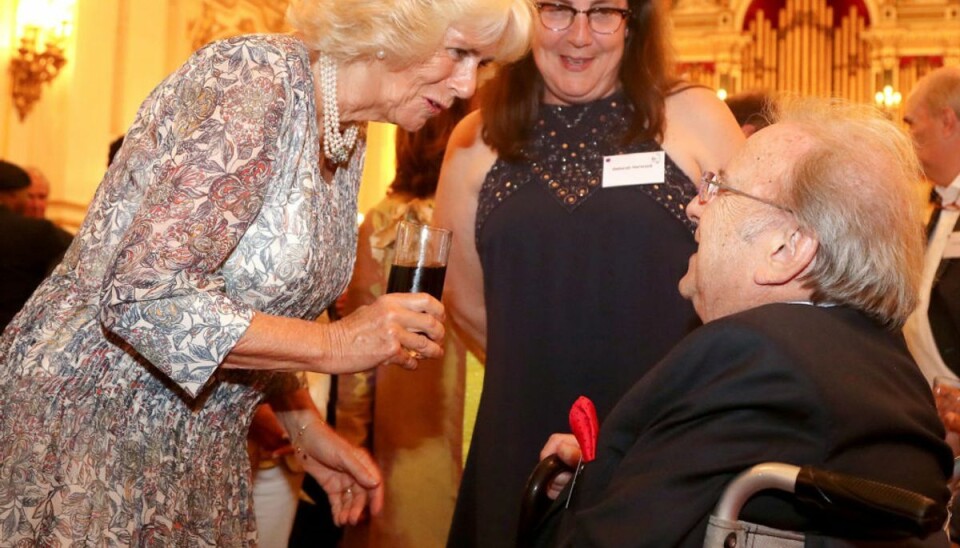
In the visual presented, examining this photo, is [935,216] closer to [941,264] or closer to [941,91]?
[941,264]

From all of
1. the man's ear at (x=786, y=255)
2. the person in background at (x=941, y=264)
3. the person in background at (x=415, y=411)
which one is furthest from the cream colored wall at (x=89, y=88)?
the man's ear at (x=786, y=255)

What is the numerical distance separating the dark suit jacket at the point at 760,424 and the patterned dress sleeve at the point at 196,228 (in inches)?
26.8

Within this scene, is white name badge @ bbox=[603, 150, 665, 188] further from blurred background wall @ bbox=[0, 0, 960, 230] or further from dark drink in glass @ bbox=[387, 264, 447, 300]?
blurred background wall @ bbox=[0, 0, 960, 230]

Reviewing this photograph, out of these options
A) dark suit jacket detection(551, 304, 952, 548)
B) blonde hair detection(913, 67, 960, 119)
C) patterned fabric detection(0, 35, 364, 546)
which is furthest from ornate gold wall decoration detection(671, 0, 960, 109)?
dark suit jacket detection(551, 304, 952, 548)

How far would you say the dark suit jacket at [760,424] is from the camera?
1.54 metres

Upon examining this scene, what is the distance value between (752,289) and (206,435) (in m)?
1.05

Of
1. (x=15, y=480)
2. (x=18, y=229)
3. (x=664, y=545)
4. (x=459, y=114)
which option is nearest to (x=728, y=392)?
(x=664, y=545)

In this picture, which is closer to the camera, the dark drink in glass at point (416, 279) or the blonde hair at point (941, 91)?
the dark drink in glass at point (416, 279)

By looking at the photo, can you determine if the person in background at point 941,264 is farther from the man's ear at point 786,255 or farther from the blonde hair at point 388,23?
the blonde hair at point 388,23

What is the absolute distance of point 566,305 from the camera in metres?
2.71

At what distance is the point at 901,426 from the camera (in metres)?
1.59

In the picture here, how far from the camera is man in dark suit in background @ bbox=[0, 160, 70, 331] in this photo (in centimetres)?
485

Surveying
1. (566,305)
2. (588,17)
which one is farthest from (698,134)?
(566,305)

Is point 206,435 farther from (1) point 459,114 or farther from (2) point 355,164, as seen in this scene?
(1) point 459,114
